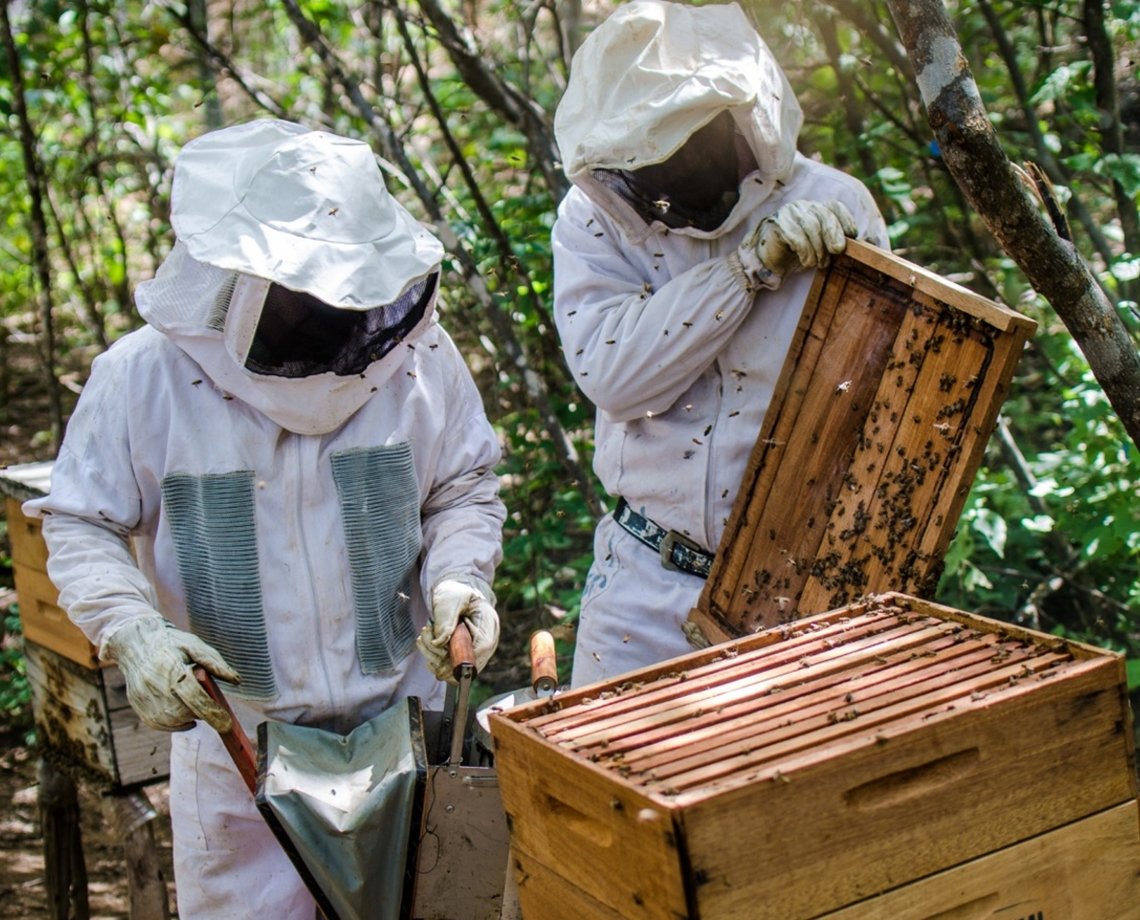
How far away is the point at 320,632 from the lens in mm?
2418

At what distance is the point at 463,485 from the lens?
2.66 metres

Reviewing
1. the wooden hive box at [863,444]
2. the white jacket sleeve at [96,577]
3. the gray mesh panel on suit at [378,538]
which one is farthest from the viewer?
the gray mesh panel on suit at [378,538]

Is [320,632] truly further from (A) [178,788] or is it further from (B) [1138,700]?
(B) [1138,700]

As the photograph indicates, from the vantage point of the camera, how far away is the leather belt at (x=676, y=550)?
2664 millimetres

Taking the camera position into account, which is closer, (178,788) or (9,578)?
(178,788)

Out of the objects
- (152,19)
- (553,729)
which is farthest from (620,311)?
(152,19)

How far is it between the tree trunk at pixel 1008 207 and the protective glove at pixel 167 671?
1.51 m

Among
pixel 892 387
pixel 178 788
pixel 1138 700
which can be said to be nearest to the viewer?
pixel 892 387

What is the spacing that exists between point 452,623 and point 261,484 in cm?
43

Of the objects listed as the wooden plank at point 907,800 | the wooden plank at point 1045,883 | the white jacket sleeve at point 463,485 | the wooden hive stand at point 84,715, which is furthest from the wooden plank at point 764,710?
the wooden hive stand at point 84,715

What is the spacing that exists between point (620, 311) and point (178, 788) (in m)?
1.26

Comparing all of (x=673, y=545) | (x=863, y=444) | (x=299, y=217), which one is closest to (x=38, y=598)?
(x=299, y=217)

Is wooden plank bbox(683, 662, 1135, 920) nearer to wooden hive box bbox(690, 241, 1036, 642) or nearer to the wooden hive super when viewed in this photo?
the wooden hive super

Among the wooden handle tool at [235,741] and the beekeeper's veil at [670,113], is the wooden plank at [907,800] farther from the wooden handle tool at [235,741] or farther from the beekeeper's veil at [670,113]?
the beekeeper's veil at [670,113]
